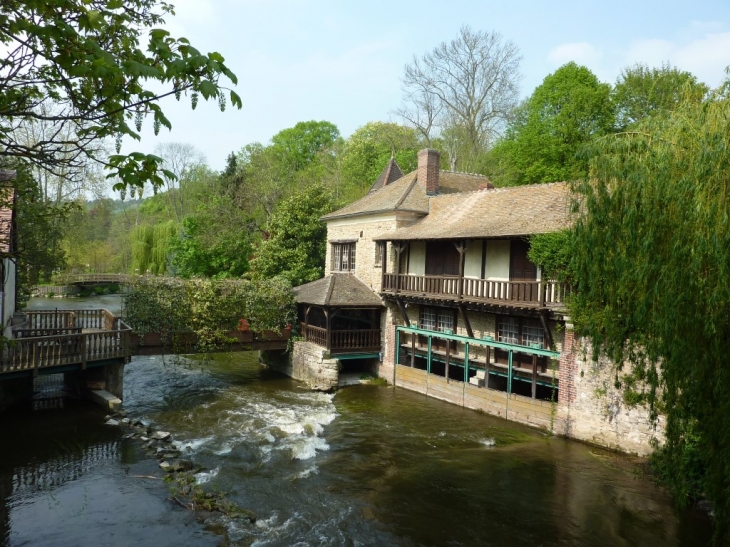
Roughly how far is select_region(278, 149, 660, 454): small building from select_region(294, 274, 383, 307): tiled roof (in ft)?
0.21

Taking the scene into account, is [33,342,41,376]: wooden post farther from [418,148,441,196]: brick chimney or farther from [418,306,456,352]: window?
[418,148,441,196]: brick chimney

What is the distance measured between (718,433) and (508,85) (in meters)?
30.0

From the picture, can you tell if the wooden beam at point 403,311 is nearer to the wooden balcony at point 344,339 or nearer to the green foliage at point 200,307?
the wooden balcony at point 344,339

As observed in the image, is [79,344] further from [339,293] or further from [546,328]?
[546,328]

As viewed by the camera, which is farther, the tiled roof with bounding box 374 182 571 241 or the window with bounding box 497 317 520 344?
the window with bounding box 497 317 520 344

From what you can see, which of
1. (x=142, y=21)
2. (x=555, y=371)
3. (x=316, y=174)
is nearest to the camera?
(x=142, y=21)

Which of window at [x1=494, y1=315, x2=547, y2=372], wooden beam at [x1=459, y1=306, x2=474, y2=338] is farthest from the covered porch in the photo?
window at [x1=494, y1=315, x2=547, y2=372]

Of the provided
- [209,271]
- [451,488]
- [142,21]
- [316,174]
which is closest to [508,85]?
[316,174]

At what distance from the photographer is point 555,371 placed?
48.0 feet

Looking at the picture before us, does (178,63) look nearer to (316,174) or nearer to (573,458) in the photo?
(573,458)

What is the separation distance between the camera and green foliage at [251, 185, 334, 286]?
27.8 meters

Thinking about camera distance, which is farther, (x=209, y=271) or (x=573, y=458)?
(x=209, y=271)

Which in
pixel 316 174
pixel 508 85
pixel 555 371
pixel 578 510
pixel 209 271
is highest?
pixel 508 85

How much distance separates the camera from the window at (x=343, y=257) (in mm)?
22891
